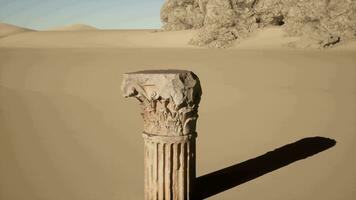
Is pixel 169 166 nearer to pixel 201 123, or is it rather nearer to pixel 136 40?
pixel 201 123

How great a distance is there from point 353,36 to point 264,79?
933cm

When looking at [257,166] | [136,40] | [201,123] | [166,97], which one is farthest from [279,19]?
[166,97]

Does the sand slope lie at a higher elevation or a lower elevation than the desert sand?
higher

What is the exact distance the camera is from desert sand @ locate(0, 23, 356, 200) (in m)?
5.46

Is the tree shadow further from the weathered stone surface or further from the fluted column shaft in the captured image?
the weathered stone surface

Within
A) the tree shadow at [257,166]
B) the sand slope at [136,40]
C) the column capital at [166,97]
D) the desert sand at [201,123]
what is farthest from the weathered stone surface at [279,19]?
the column capital at [166,97]

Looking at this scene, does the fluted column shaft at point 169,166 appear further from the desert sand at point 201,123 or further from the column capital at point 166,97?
the desert sand at point 201,123

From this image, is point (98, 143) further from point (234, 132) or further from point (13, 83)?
point (13, 83)

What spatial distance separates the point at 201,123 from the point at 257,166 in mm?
2851

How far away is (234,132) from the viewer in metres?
8.02

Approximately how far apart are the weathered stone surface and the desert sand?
6.29 feet

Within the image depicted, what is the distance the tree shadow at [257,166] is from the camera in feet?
17.4

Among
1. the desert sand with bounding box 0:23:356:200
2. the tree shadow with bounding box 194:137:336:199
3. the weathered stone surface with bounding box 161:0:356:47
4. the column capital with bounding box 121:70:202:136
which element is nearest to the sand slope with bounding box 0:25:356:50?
the weathered stone surface with bounding box 161:0:356:47

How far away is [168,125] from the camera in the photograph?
175 inches
